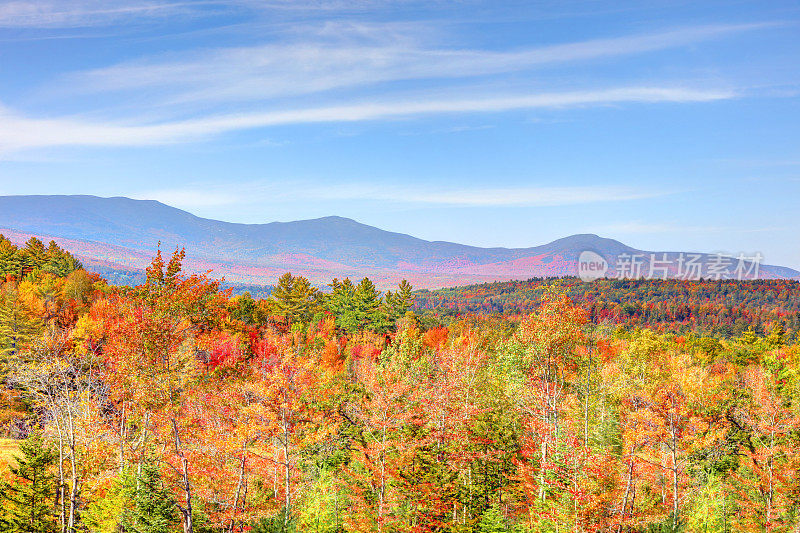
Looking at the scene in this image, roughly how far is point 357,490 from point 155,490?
463 inches

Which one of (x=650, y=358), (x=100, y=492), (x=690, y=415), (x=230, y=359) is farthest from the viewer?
(x=650, y=358)

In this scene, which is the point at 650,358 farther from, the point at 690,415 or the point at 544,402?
the point at 544,402

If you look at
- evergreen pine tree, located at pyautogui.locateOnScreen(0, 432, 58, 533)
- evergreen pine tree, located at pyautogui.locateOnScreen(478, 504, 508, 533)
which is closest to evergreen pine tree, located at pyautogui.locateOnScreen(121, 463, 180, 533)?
evergreen pine tree, located at pyautogui.locateOnScreen(0, 432, 58, 533)

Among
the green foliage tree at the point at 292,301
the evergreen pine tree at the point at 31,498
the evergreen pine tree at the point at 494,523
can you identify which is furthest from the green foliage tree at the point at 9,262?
the evergreen pine tree at the point at 494,523

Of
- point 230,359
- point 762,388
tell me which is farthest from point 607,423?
point 230,359

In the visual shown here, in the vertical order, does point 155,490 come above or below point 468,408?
below

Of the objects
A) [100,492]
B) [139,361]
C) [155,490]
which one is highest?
[139,361]

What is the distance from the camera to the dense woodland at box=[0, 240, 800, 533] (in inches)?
1030

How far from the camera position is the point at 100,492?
35719 mm

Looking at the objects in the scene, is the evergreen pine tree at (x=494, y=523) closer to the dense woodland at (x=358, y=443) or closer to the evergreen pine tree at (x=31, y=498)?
the dense woodland at (x=358, y=443)

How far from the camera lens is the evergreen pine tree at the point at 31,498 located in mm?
26703

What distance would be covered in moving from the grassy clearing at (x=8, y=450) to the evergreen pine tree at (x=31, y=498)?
18.6 metres

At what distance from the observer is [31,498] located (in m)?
27.3

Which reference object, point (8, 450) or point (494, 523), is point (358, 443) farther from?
point (8, 450)
